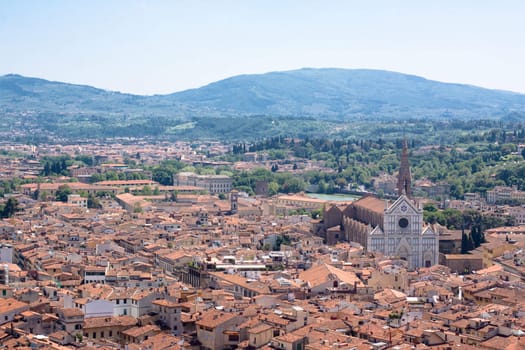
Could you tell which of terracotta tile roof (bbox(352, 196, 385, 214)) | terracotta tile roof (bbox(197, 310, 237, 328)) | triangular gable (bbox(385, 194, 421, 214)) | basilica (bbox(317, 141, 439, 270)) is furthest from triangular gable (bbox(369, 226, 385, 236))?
terracotta tile roof (bbox(197, 310, 237, 328))

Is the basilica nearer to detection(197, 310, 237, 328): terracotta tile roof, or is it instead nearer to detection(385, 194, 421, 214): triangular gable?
detection(385, 194, 421, 214): triangular gable

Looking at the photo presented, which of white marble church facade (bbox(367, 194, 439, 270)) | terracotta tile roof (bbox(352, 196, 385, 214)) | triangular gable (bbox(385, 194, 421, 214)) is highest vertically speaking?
triangular gable (bbox(385, 194, 421, 214))

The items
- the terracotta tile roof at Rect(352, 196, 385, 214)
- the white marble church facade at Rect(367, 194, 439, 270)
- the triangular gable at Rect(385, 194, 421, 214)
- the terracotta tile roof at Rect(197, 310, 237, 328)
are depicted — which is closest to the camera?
the terracotta tile roof at Rect(197, 310, 237, 328)

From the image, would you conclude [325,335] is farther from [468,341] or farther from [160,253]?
[160,253]

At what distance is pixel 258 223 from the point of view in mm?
56688

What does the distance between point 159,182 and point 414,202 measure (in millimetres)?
46775

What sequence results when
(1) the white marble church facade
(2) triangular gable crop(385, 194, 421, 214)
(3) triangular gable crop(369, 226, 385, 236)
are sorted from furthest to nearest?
(2) triangular gable crop(385, 194, 421, 214)
(3) triangular gable crop(369, 226, 385, 236)
(1) the white marble church facade

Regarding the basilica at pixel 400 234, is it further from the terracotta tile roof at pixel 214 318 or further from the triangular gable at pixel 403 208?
the terracotta tile roof at pixel 214 318

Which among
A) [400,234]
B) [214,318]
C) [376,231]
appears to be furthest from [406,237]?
[214,318]

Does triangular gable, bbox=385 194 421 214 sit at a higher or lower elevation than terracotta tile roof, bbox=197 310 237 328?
higher

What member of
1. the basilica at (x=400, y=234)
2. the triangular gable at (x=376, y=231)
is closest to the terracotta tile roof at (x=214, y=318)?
the basilica at (x=400, y=234)

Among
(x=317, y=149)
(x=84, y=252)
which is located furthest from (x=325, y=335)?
(x=317, y=149)

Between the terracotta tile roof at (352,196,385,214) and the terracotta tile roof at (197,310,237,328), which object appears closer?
the terracotta tile roof at (197,310,237,328)

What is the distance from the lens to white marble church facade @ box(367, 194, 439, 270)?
47.6 metres
